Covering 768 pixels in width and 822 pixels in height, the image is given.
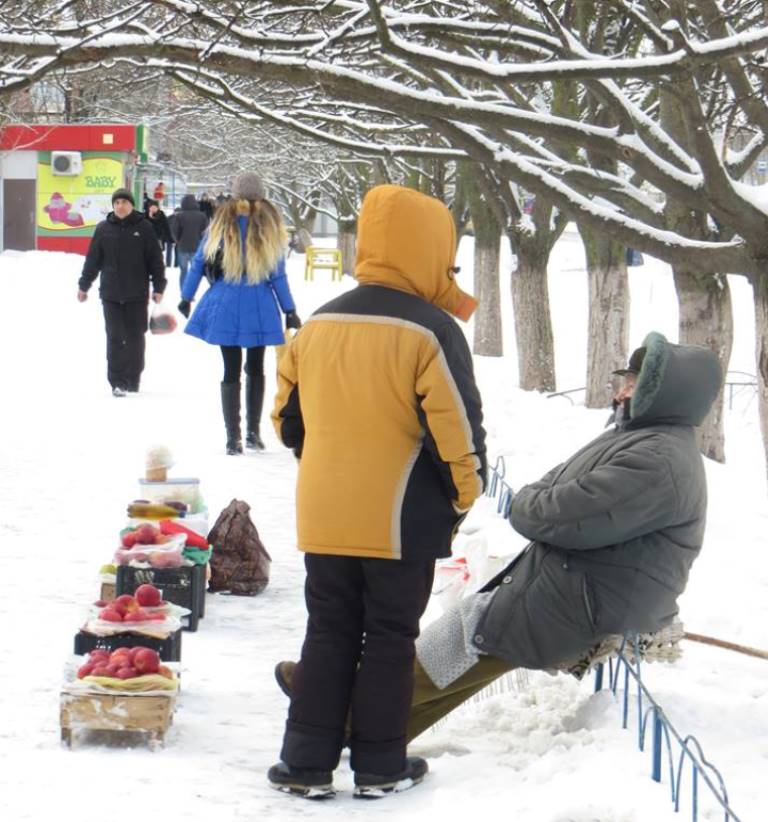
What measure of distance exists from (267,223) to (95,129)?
84.7 ft

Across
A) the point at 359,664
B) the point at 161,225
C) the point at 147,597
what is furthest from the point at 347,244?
the point at 359,664

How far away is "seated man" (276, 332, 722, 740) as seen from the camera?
455 centimetres

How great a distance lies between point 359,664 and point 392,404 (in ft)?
2.49

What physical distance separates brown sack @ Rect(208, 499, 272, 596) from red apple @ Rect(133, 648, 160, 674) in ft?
6.31

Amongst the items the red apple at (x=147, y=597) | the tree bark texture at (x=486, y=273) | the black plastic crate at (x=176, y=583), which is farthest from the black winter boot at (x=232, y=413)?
the tree bark texture at (x=486, y=273)

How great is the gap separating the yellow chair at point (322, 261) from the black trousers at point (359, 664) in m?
31.2

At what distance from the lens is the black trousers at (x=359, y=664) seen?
4387 mm

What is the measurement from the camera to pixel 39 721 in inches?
193

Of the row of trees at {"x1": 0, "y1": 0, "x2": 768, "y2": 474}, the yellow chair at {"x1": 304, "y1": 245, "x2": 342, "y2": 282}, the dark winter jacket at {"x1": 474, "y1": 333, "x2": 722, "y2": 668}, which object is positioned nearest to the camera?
the dark winter jacket at {"x1": 474, "y1": 333, "x2": 722, "y2": 668}

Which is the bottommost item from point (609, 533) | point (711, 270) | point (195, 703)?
point (195, 703)

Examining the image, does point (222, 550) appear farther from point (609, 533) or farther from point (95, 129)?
point (95, 129)

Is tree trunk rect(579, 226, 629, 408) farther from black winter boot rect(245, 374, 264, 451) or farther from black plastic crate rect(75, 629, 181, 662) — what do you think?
black plastic crate rect(75, 629, 181, 662)

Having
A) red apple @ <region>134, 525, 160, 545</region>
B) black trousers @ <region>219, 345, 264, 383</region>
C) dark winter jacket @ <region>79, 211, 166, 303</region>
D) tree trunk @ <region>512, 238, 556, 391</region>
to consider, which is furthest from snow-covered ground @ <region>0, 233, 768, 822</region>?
tree trunk @ <region>512, 238, 556, 391</region>

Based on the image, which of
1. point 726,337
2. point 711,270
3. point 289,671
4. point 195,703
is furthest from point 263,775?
point 726,337
